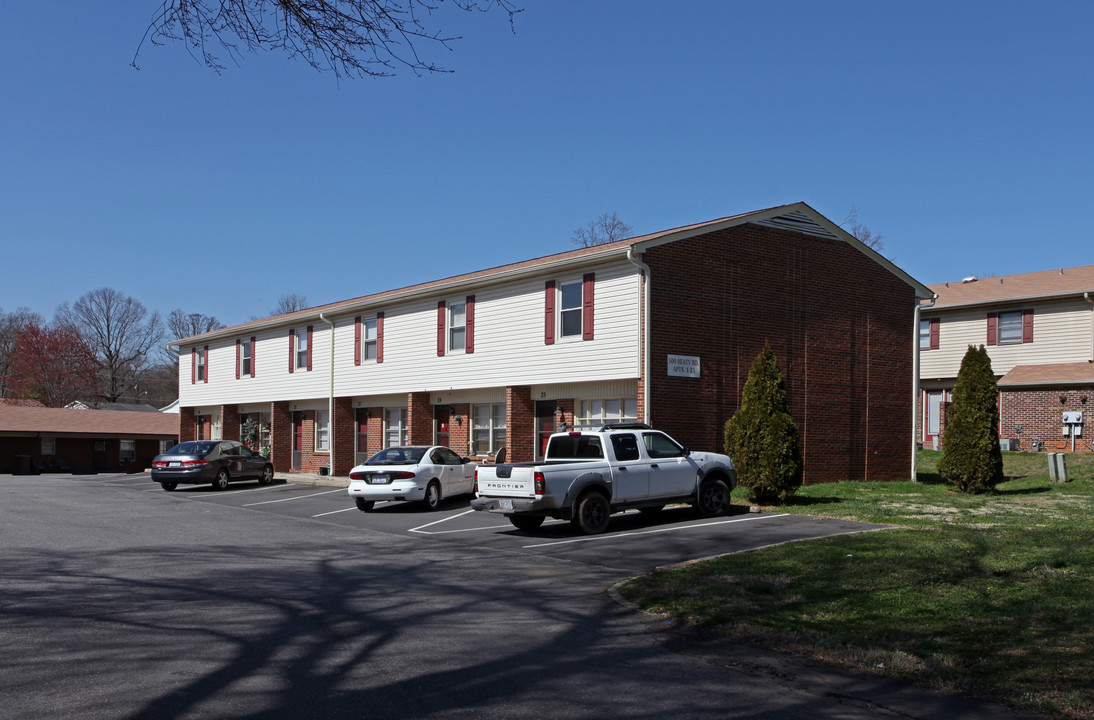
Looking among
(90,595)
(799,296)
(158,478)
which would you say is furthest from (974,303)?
(90,595)

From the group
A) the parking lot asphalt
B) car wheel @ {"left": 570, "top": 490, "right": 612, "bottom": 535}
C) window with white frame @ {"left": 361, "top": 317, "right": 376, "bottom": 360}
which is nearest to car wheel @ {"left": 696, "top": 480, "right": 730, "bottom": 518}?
the parking lot asphalt

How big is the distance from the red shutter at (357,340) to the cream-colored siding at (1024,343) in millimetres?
23006

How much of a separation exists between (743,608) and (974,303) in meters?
31.9

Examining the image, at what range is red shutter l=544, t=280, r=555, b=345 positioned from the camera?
23.3 metres

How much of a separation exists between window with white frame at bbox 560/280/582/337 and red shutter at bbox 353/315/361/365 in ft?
33.7

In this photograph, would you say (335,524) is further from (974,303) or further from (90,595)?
(974,303)

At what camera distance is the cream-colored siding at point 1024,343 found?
34219 millimetres

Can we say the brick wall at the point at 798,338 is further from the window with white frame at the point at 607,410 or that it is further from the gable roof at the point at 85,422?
the gable roof at the point at 85,422

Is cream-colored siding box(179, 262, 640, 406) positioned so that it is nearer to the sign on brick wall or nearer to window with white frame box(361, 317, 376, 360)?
window with white frame box(361, 317, 376, 360)

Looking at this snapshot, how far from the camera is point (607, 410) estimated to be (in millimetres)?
22906

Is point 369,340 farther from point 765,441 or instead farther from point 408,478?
point 765,441

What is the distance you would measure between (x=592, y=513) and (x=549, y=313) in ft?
29.6

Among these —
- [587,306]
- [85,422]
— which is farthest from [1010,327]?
[85,422]

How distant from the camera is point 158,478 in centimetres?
2819
